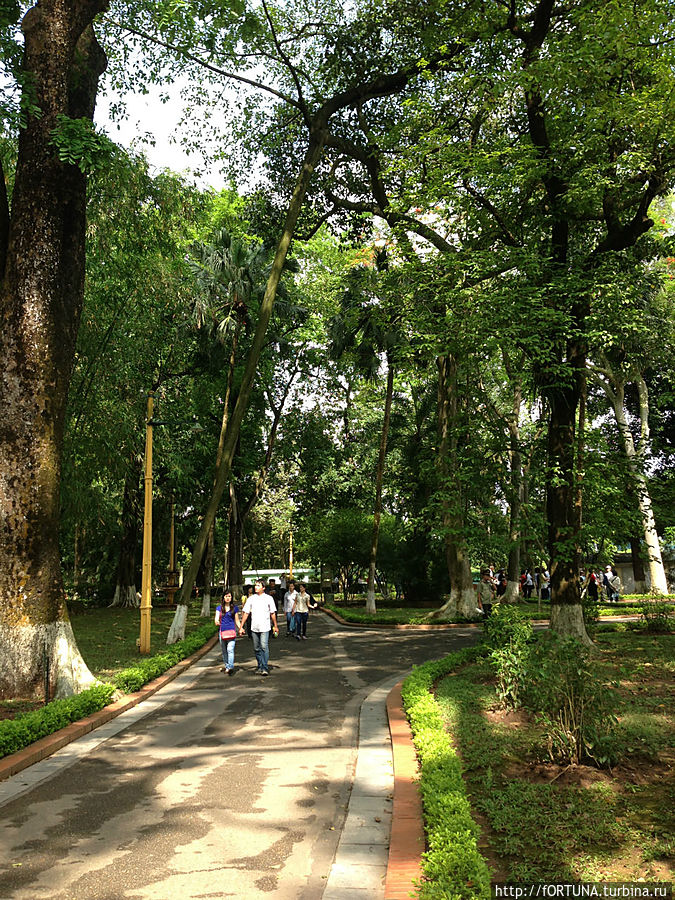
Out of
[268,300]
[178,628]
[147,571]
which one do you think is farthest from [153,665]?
[268,300]

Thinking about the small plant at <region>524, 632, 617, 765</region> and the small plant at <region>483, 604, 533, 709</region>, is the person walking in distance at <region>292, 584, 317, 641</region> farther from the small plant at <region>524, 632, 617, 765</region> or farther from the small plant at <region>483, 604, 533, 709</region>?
the small plant at <region>524, 632, 617, 765</region>

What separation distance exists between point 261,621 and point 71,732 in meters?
4.92

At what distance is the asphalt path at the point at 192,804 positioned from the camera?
448cm

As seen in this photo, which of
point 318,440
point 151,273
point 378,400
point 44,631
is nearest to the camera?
point 44,631

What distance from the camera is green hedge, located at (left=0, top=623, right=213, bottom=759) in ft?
24.6

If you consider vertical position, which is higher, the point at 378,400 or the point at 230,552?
the point at 378,400

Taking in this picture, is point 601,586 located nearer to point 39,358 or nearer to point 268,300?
point 268,300

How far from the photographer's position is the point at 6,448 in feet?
31.8

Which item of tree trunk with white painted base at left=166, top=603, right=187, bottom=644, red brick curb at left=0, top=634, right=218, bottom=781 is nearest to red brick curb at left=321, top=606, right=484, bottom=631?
tree trunk with white painted base at left=166, top=603, right=187, bottom=644

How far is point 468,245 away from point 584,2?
14.9ft

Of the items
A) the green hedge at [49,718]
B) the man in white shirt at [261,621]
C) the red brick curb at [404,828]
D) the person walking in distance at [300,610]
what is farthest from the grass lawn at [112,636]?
the red brick curb at [404,828]

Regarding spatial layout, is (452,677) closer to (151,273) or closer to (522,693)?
(522,693)

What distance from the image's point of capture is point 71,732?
8.41 meters

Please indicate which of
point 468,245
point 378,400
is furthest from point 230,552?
point 468,245
